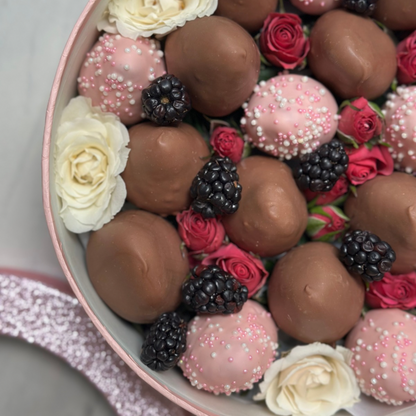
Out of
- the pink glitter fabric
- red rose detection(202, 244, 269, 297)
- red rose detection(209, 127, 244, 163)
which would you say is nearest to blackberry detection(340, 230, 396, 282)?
red rose detection(202, 244, 269, 297)

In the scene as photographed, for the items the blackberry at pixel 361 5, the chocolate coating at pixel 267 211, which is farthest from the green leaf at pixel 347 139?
the blackberry at pixel 361 5

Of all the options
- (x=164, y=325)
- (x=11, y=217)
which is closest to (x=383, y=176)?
(x=164, y=325)

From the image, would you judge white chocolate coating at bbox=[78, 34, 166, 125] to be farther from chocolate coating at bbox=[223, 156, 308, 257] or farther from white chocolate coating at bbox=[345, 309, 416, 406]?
white chocolate coating at bbox=[345, 309, 416, 406]

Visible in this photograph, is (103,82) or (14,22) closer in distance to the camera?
(103,82)

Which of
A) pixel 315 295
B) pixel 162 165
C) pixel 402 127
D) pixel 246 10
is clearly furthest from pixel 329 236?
pixel 246 10

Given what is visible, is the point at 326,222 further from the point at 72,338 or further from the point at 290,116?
the point at 72,338

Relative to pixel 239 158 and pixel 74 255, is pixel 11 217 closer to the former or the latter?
pixel 74 255

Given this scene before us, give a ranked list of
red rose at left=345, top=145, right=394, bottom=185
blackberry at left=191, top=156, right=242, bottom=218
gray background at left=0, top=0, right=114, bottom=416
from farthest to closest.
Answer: gray background at left=0, top=0, right=114, bottom=416, red rose at left=345, top=145, right=394, bottom=185, blackberry at left=191, top=156, right=242, bottom=218
